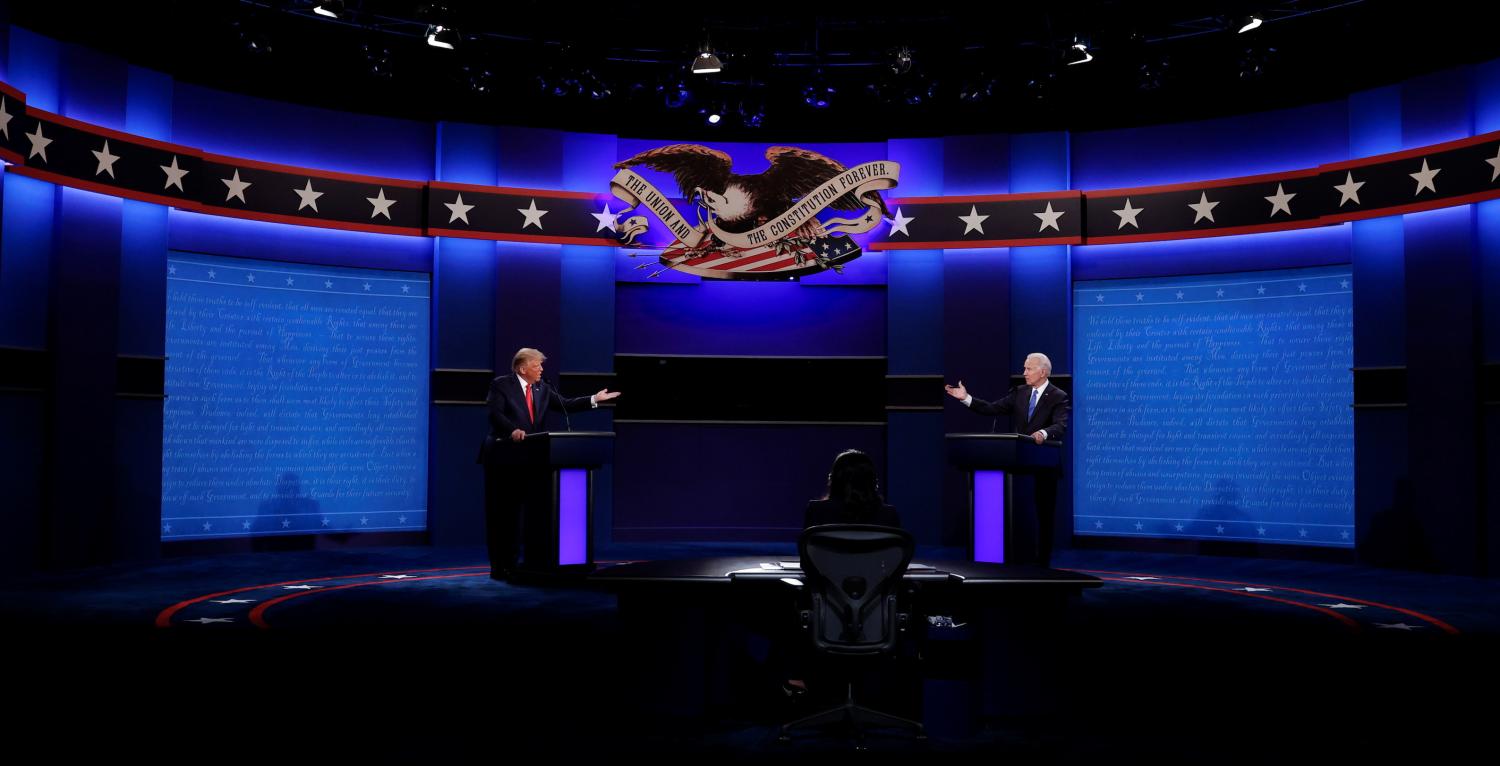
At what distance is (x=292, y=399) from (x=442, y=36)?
3387 mm

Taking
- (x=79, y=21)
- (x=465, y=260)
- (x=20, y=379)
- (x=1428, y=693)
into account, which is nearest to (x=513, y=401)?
(x=465, y=260)

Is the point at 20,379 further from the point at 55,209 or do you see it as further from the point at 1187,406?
the point at 1187,406

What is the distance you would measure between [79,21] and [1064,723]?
8213 millimetres

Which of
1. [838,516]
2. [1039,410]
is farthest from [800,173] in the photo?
[838,516]

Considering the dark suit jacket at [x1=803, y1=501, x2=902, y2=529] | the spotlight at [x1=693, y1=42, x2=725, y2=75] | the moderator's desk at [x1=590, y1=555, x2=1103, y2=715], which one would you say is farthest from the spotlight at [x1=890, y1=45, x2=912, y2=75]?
the moderator's desk at [x1=590, y1=555, x2=1103, y2=715]

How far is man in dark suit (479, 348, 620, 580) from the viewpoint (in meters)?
7.00

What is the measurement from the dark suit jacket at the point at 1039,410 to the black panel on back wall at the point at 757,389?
8.39ft

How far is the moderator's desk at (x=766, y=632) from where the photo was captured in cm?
388

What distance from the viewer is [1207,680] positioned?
4.33m

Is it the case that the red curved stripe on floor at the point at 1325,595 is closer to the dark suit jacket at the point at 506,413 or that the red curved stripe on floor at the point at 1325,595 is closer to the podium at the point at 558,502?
the podium at the point at 558,502

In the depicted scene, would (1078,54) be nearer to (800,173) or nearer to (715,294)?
(800,173)

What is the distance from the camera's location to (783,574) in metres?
3.90

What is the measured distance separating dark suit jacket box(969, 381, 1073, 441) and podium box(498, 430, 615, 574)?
2.83 metres

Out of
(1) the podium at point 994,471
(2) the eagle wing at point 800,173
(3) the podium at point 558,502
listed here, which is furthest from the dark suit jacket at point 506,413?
(2) the eagle wing at point 800,173
